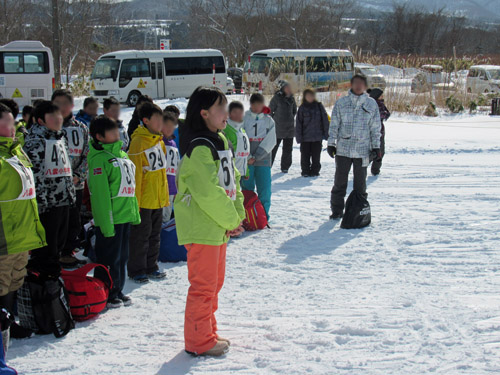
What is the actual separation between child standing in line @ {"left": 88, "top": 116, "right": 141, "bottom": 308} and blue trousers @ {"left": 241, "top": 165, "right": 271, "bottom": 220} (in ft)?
8.35

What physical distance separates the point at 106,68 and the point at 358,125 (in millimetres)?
18540

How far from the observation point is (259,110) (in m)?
6.73

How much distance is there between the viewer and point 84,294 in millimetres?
3928

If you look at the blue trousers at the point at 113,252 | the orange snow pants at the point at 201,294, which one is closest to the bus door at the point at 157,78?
the blue trousers at the point at 113,252

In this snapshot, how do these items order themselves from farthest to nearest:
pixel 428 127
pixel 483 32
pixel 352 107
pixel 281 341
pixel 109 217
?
1. pixel 483 32
2. pixel 428 127
3. pixel 352 107
4. pixel 109 217
5. pixel 281 341

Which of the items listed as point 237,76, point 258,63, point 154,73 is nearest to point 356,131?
point 154,73

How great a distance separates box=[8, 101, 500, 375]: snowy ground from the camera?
3.31m

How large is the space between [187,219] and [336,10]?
55.8 m

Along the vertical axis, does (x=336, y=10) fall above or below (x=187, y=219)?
above

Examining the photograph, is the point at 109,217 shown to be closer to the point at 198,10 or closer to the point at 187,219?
the point at 187,219

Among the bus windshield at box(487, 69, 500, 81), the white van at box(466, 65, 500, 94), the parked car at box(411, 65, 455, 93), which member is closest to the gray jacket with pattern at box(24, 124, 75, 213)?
the parked car at box(411, 65, 455, 93)

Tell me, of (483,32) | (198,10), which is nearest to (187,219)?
(198,10)

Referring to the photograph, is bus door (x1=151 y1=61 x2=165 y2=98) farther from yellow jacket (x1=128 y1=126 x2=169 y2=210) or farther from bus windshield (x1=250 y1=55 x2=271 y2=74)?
yellow jacket (x1=128 y1=126 x2=169 y2=210)

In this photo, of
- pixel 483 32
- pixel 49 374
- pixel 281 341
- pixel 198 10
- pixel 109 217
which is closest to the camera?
pixel 49 374
